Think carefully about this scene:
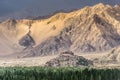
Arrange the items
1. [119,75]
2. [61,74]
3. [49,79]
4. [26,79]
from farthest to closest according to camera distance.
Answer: [119,75], [61,74], [49,79], [26,79]

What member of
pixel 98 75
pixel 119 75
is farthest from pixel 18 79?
pixel 119 75

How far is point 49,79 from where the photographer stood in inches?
3922

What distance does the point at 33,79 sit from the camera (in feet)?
307

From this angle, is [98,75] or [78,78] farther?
[98,75]

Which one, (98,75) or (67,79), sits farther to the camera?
(98,75)

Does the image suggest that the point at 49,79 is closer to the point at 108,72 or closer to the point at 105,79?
the point at 105,79

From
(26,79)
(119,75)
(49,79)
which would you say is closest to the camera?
(26,79)

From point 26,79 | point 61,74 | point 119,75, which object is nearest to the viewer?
point 26,79

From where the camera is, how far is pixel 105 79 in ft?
367

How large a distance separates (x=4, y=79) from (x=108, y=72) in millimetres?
38367

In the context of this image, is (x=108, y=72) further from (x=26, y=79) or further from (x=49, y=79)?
(x=26, y=79)

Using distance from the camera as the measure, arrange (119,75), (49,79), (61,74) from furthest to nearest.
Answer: (119,75)
(61,74)
(49,79)

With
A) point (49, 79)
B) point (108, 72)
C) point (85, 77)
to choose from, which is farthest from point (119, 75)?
point (49, 79)

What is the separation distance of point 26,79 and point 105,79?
2698 centimetres
